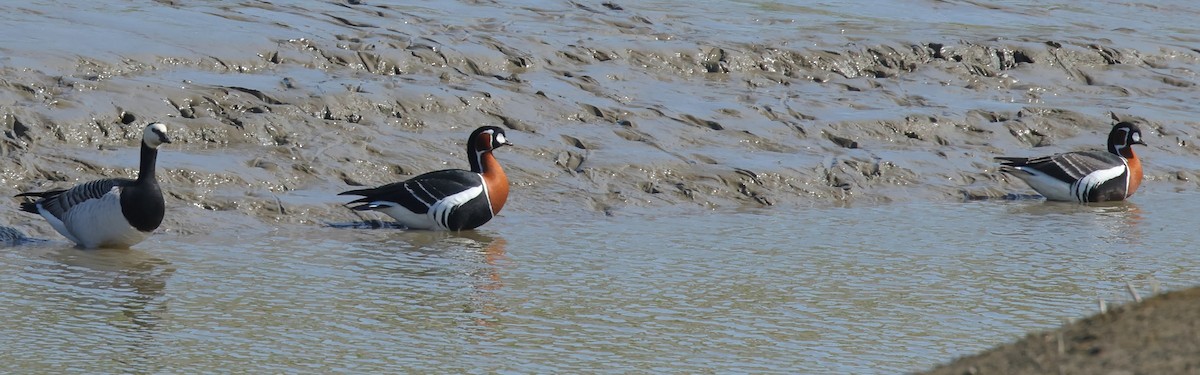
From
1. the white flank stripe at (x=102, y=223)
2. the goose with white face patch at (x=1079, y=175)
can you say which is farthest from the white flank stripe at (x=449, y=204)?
the goose with white face patch at (x=1079, y=175)

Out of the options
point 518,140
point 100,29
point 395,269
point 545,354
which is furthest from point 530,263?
point 100,29

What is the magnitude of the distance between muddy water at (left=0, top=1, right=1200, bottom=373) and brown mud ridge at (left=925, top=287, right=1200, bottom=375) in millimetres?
2159

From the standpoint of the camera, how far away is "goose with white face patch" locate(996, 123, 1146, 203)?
1423 centimetres

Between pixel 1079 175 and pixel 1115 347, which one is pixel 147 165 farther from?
pixel 1079 175

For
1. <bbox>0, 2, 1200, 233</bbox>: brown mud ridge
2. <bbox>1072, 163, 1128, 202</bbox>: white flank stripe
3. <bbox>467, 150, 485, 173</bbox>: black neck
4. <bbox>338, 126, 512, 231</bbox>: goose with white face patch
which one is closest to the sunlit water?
<bbox>338, 126, 512, 231</bbox>: goose with white face patch

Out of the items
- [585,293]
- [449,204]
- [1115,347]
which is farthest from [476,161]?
[1115,347]

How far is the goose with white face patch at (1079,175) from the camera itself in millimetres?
14234

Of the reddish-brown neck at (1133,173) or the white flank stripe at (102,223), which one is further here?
the reddish-brown neck at (1133,173)

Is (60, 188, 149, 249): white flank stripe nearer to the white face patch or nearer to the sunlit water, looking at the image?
the sunlit water

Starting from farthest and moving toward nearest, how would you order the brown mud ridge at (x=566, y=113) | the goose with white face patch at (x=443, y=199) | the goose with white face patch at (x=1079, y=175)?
1. the goose with white face patch at (x=1079, y=175)
2. the brown mud ridge at (x=566, y=113)
3. the goose with white face patch at (x=443, y=199)

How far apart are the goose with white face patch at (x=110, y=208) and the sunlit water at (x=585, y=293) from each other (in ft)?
0.47

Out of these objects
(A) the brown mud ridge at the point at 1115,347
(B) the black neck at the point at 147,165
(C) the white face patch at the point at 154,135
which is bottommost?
(B) the black neck at the point at 147,165

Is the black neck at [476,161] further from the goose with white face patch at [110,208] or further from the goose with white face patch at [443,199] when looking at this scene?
the goose with white face patch at [110,208]

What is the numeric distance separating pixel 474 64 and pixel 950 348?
838 centimetres
